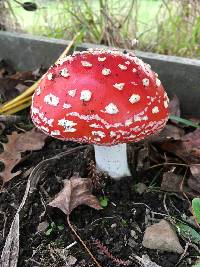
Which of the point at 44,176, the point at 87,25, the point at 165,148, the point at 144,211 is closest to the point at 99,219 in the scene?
the point at 144,211

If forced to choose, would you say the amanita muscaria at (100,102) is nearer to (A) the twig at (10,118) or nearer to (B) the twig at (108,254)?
(B) the twig at (108,254)

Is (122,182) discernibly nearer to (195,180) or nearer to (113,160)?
(113,160)

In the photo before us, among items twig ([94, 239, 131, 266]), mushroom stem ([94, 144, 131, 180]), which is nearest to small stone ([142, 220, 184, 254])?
twig ([94, 239, 131, 266])

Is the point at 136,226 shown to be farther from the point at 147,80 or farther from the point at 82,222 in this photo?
the point at 147,80

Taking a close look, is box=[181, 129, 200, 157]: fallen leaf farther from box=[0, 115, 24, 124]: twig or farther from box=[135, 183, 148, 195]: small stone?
box=[0, 115, 24, 124]: twig

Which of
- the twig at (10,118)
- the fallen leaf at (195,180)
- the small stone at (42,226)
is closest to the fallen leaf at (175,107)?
the fallen leaf at (195,180)

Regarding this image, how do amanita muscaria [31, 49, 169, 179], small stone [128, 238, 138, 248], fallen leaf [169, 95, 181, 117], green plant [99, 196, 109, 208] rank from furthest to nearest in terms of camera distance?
fallen leaf [169, 95, 181, 117], green plant [99, 196, 109, 208], small stone [128, 238, 138, 248], amanita muscaria [31, 49, 169, 179]
